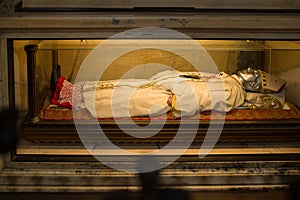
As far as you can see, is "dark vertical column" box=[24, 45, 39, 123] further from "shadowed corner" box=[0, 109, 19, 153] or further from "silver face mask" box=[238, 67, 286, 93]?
"shadowed corner" box=[0, 109, 19, 153]

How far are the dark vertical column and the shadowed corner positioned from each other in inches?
50.5

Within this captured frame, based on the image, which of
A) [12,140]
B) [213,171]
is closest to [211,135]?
[213,171]

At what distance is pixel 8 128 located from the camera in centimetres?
41

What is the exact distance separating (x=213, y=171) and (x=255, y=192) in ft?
0.58

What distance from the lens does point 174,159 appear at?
171cm

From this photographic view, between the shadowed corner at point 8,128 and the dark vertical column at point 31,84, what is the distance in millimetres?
1283

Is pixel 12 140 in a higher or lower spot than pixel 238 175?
higher

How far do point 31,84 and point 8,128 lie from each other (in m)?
1.33

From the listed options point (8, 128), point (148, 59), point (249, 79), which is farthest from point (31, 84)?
point (8, 128)

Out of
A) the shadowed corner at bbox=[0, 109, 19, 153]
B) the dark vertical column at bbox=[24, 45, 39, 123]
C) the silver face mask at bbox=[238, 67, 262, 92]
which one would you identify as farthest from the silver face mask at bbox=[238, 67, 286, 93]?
the shadowed corner at bbox=[0, 109, 19, 153]

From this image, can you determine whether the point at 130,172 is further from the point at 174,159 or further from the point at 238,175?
the point at 238,175

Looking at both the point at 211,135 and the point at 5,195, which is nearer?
the point at 5,195

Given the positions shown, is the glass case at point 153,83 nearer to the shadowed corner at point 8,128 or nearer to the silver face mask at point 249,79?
the silver face mask at point 249,79

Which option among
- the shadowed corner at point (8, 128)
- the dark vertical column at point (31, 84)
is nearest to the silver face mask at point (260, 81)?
the dark vertical column at point (31, 84)
